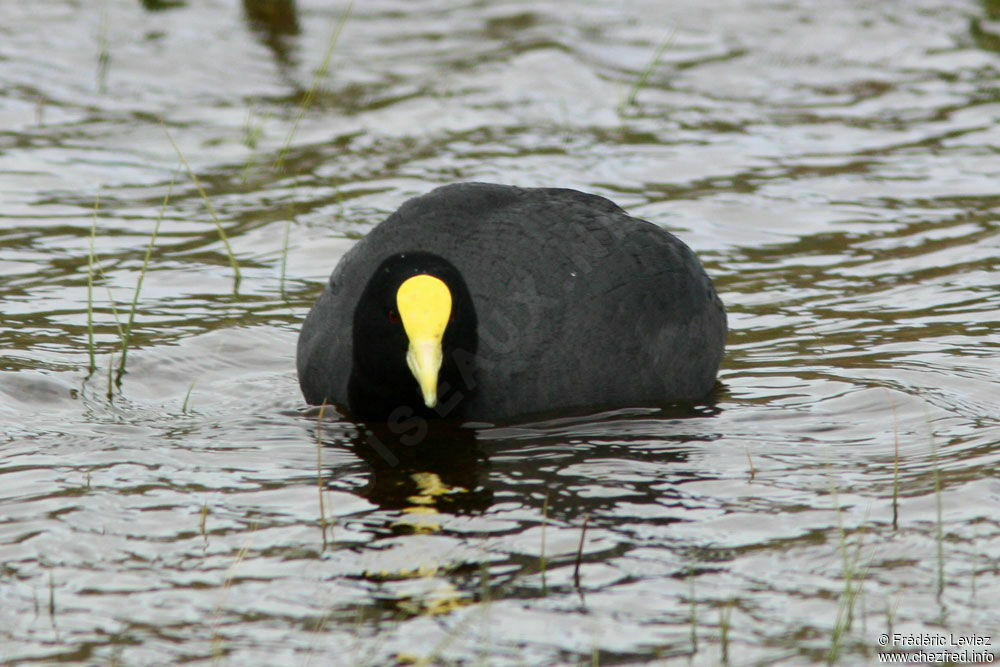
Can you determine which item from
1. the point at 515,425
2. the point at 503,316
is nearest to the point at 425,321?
the point at 503,316

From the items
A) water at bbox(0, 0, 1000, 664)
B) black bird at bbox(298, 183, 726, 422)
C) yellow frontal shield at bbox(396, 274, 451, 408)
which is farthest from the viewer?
black bird at bbox(298, 183, 726, 422)

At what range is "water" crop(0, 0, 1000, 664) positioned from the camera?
4.16m

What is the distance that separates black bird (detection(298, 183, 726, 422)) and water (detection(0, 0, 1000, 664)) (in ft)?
0.55

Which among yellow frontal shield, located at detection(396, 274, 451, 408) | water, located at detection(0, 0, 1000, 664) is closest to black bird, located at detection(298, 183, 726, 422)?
yellow frontal shield, located at detection(396, 274, 451, 408)

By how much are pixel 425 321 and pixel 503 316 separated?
0.45 m

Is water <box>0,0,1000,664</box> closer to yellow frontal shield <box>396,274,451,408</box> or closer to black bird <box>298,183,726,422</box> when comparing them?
black bird <box>298,183,726,422</box>

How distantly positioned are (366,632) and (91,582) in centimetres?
83

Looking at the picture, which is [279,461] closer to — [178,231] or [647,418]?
[647,418]

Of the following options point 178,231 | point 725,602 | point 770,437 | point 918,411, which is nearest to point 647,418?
point 770,437

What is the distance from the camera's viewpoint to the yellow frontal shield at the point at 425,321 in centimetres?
529

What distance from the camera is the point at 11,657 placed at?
3.85 meters

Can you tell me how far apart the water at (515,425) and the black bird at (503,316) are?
6.6 inches

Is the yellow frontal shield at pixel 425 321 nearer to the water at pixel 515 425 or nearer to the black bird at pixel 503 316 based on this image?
the black bird at pixel 503 316

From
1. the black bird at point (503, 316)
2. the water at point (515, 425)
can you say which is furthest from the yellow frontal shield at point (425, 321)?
the water at point (515, 425)
